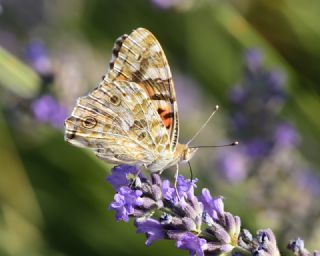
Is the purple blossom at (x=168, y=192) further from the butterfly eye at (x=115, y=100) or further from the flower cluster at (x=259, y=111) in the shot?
the flower cluster at (x=259, y=111)

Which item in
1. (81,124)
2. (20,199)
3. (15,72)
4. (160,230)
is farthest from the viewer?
(20,199)

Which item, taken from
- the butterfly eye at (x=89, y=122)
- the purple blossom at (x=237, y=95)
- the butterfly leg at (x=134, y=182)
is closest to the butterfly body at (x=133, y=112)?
the butterfly eye at (x=89, y=122)

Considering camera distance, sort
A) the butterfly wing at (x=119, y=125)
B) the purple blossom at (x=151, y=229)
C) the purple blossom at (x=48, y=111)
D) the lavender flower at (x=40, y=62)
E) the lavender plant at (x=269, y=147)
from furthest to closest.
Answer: the lavender plant at (x=269, y=147) → the lavender flower at (x=40, y=62) → the purple blossom at (x=48, y=111) → the butterfly wing at (x=119, y=125) → the purple blossom at (x=151, y=229)

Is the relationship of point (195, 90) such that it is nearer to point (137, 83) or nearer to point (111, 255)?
point (111, 255)

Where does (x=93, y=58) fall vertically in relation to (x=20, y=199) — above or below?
above

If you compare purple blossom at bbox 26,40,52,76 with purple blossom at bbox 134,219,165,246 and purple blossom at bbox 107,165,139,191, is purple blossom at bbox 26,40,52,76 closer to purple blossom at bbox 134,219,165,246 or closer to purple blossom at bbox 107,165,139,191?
purple blossom at bbox 107,165,139,191

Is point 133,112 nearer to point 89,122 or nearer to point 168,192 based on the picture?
point 89,122

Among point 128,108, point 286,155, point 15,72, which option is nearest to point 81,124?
point 128,108
